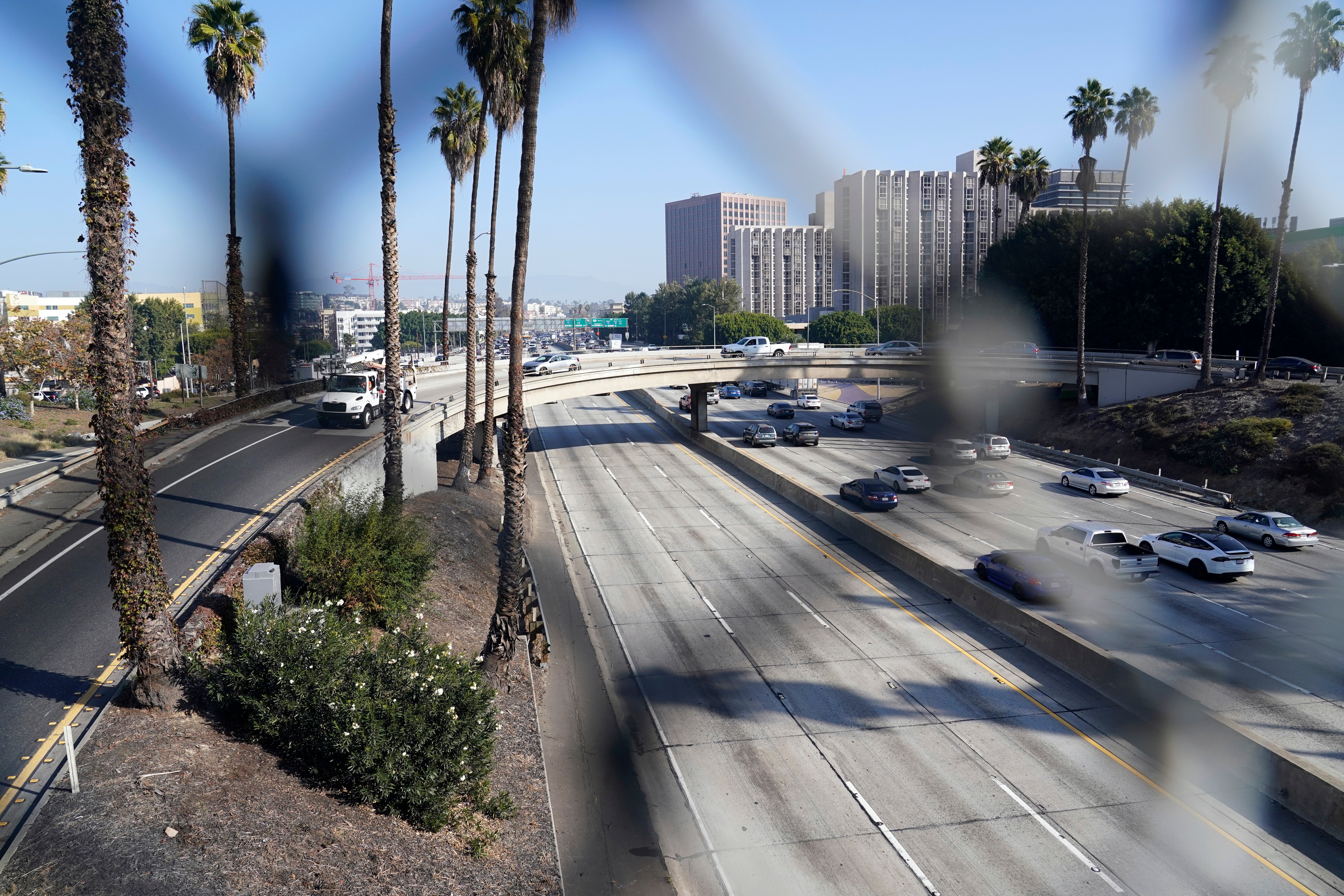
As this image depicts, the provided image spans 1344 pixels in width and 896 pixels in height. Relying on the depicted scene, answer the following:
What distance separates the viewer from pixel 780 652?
27.0 meters

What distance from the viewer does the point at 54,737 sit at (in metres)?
12.3

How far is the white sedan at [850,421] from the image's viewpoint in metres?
74.9

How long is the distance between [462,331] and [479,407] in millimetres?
144630

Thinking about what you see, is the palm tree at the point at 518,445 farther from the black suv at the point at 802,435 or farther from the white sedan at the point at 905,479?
the black suv at the point at 802,435

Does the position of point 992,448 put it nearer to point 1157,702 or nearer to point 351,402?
point 1157,702

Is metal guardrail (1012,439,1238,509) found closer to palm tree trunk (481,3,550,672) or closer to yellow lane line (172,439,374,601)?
palm tree trunk (481,3,550,672)

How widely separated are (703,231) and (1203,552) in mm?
31985

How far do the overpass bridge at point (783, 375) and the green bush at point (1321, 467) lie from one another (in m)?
17.3

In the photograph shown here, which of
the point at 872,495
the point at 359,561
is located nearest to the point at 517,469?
the point at 359,561

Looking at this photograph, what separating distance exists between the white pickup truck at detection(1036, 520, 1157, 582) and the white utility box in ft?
98.7

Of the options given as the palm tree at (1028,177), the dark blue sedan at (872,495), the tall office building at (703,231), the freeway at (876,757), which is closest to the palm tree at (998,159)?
the palm tree at (1028,177)

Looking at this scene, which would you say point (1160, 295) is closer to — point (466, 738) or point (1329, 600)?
point (1329, 600)

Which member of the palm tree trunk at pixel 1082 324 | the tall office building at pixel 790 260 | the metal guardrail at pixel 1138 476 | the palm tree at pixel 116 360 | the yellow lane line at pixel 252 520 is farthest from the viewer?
the palm tree trunk at pixel 1082 324

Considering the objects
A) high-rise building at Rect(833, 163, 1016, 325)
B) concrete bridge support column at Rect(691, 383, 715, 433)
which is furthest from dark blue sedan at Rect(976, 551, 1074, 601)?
concrete bridge support column at Rect(691, 383, 715, 433)
